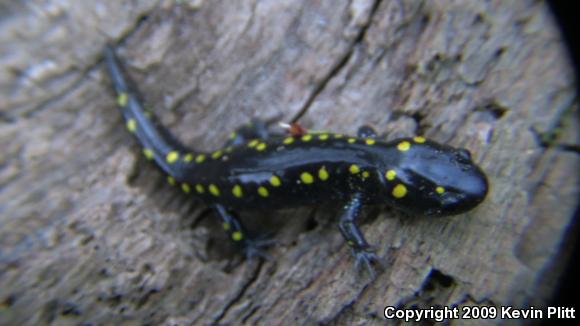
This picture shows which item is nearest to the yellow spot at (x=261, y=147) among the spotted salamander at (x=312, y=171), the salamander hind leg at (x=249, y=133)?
the spotted salamander at (x=312, y=171)

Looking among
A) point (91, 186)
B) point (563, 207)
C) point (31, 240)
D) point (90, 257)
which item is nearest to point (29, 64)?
point (91, 186)

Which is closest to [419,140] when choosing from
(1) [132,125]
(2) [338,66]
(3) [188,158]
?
(2) [338,66]

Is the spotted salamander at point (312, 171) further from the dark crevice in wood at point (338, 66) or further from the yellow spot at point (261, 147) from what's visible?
the dark crevice in wood at point (338, 66)

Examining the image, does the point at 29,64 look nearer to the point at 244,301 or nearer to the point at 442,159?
the point at 244,301

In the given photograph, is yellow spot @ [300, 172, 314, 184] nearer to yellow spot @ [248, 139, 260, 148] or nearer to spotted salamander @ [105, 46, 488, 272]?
spotted salamander @ [105, 46, 488, 272]

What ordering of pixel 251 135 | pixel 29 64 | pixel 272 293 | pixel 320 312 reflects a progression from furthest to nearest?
pixel 251 135, pixel 29 64, pixel 272 293, pixel 320 312

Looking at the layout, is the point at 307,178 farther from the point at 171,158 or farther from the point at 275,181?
the point at 171,158

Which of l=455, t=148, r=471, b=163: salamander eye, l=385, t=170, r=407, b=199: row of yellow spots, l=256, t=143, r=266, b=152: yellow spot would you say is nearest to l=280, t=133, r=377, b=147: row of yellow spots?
l=256, t=143, r=266, b=152: yellow spot

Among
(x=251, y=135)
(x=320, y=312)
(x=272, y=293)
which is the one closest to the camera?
(x=320, y=312)
